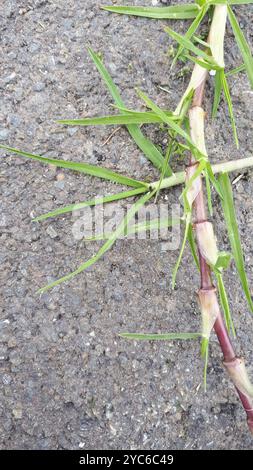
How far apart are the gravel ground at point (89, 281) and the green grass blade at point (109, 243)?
22mm

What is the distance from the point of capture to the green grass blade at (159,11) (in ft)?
4.32

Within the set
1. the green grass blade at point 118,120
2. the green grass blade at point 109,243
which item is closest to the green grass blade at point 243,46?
the green grass blade at point 118,120

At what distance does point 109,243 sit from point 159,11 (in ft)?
1.74

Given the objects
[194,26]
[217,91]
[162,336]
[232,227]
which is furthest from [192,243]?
[194,26]

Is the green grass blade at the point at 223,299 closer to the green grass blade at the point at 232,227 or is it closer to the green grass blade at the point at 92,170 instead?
the green grass blade at the point at 232,227

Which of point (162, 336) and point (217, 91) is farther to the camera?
point (217, 91)

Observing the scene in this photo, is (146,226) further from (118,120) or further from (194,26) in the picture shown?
(194,26)

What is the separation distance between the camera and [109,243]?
1.18m

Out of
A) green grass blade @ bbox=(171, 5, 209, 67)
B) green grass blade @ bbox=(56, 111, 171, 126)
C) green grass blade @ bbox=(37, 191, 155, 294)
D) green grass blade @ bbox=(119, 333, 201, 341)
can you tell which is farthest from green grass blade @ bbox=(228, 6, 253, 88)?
green grass blade @ bbox=(119, 333, 201, 341)

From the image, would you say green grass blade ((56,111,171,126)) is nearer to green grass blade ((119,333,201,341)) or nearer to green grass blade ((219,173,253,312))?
green grass blade ((219,173,253,312))

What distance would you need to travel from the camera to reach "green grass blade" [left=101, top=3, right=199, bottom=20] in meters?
1.32

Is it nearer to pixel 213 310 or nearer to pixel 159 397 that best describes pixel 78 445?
pixel 159 397

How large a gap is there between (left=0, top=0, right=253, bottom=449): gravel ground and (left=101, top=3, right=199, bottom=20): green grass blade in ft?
0.09

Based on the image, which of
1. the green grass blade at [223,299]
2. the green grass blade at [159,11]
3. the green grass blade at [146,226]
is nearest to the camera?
the green grass blade at [223,299]
